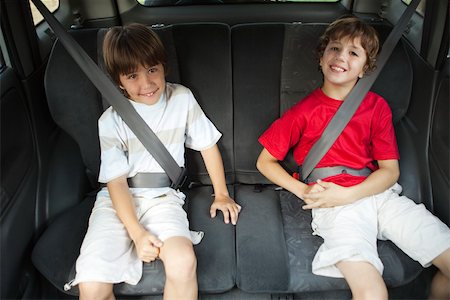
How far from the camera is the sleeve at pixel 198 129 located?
1778mm

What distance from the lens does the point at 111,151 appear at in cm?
166

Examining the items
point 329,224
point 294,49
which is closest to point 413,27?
point 294,49

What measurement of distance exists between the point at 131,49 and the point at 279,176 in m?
0.75

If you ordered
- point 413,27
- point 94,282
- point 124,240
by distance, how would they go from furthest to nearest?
point 413,27 < point 124,240 < point 94,282

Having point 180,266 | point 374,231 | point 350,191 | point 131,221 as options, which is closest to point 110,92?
point 131,221

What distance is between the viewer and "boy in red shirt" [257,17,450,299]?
1505mm

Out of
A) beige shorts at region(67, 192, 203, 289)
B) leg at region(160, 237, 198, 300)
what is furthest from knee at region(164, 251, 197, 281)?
beige shorts at region(67, 192, 203, 289)

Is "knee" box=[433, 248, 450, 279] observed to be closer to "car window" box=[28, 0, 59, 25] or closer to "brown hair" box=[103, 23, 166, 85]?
"brown hair" box=[103, 23, 166, 85]

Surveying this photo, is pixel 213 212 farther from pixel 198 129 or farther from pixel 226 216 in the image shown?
pixel 198 129

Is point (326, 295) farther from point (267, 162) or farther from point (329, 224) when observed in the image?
point (267, 162)

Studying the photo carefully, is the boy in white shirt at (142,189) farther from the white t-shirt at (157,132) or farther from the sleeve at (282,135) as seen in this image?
the sleeve at (282,135)

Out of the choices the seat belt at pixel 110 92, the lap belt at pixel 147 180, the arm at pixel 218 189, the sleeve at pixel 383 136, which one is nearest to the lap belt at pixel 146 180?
the lap belt at pixel 147 180

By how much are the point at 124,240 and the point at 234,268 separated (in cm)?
41

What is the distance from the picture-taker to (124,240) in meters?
1.58
